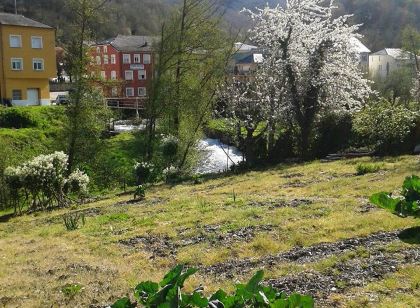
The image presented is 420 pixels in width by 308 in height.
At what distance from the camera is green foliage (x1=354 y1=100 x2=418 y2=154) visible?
53.5 ft

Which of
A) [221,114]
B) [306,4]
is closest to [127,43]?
[221,114]

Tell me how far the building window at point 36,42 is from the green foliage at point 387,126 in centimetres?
3061

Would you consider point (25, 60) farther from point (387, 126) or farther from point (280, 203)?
point (280, 203)

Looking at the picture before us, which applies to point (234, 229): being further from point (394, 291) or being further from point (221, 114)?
point (221, 114)

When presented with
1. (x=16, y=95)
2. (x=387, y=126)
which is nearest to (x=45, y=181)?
(x=387, y=126)

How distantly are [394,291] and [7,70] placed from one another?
38176 millimetres

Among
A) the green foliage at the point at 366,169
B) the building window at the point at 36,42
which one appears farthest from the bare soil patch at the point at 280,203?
the building window at the point at 36,42

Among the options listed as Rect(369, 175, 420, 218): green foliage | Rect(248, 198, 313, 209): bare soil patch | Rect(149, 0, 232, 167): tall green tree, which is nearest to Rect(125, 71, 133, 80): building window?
Rect(149, 0, 232, 167): tall green tree

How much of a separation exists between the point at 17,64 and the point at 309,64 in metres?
27.7

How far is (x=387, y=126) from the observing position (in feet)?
53.6

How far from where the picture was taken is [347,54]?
1934cm

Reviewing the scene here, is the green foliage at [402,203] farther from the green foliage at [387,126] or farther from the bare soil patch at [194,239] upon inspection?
the green foliage at [387,126]

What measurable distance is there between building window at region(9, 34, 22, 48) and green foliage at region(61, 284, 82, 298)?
3635 centimetres

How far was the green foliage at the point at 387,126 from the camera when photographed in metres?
16.3
